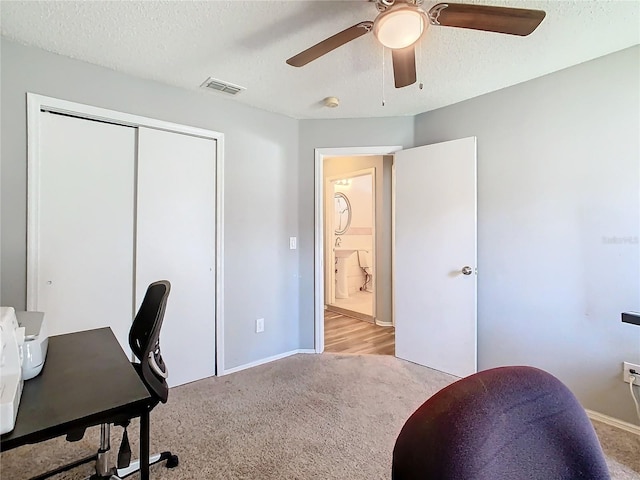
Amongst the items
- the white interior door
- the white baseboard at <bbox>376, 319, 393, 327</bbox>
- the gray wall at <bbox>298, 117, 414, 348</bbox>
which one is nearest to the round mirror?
the white baseboard at <bbox>376, 319, 393, 327</bbox>

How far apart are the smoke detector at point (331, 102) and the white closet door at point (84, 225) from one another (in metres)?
1.52

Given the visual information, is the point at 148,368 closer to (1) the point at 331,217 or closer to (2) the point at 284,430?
(2) the point at 284,430

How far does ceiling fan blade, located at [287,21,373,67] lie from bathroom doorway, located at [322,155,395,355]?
1856 millimetres

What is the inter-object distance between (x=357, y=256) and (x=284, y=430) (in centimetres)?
460

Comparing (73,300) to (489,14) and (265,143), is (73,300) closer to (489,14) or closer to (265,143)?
(265,143)

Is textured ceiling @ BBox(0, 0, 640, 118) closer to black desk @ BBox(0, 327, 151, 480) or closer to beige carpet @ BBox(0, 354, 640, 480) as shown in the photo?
black desk @ BBox(0, 327, 151, 480)

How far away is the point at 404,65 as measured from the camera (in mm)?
1771

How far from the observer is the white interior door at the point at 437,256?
Result: 2762 mm

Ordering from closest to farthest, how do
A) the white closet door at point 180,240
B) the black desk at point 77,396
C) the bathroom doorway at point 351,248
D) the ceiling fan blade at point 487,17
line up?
the black desk at point 77,396 → the ceiling fan blade at point 487,17 → the white closet door at point 180,240 → the bathroom doorway at point 351,248

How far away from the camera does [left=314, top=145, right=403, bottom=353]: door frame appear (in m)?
3.29

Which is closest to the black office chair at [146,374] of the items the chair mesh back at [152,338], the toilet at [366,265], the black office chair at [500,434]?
the chair mesh back at [152,338]

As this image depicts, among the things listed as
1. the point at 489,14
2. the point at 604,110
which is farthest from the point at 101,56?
the point at 604,110

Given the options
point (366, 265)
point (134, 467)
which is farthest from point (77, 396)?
point (366, 265)

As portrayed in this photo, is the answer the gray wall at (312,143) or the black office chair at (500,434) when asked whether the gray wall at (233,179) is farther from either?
the black office chair at (500,434)
